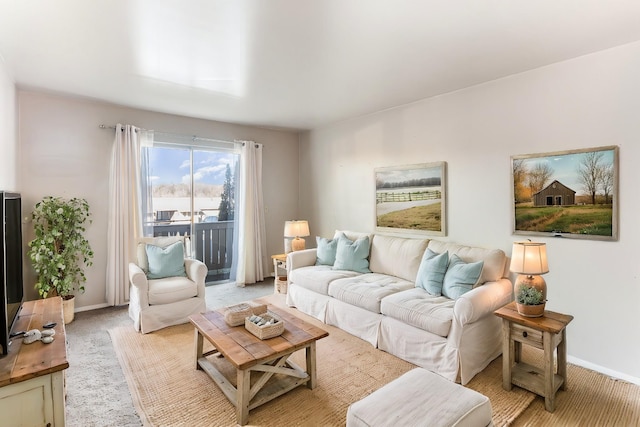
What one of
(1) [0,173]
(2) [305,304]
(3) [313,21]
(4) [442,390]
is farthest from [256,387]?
(1) [0,173]

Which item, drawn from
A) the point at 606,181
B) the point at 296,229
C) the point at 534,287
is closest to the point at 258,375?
the point at 534,287

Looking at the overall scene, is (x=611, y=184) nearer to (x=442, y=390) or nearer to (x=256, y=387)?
(x=442, y=390)

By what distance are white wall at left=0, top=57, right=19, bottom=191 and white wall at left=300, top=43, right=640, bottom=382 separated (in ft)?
12.5

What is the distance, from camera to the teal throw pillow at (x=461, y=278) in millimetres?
2746

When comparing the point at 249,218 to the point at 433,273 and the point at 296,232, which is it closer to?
the point at 296,232

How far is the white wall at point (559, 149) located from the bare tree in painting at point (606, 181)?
0.06 metres

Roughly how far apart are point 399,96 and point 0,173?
380 cm

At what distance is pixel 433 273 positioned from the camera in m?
2.97

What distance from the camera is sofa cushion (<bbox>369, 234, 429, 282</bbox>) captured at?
11.4 feet

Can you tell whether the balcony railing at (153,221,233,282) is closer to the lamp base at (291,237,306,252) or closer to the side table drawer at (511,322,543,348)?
the lamp base at (291,237,306,252)

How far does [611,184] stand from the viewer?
8.12 ft

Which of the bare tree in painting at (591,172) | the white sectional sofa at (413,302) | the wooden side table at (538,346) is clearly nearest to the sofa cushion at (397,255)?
the white sectional sofa at (413,302)

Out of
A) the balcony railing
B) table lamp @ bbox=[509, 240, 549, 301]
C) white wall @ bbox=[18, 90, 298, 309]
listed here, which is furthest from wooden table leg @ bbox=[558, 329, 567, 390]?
white wall @ bbox=[18, 90, 298, 309]

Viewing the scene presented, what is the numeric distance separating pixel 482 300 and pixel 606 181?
1337 mm
